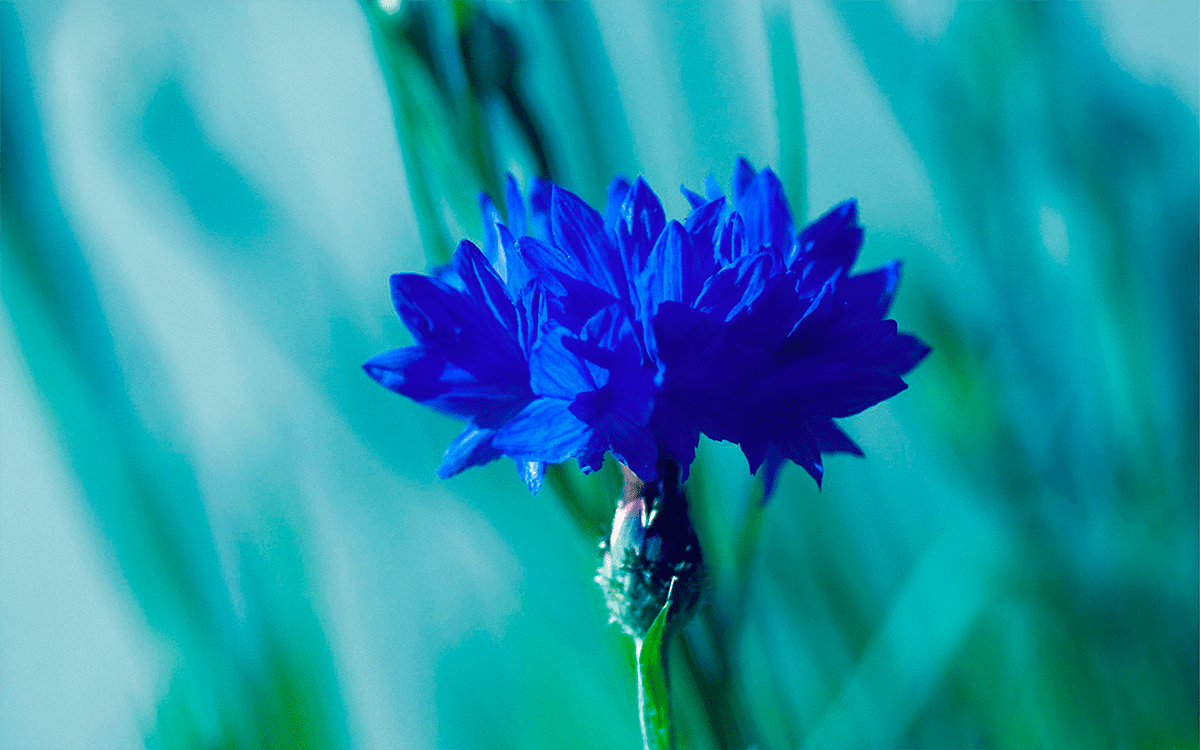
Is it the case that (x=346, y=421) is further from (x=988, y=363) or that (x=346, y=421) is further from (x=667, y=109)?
(x=988, y=363)

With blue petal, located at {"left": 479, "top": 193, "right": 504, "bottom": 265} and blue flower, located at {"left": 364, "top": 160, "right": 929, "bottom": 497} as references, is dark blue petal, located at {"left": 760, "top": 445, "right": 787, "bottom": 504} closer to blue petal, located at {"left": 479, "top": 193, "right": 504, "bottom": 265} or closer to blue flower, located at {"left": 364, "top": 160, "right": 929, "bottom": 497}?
blue flower, located at {"left": 364, "top": 160, "right": 929, "bottom": 497}

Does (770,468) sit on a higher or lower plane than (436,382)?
lower

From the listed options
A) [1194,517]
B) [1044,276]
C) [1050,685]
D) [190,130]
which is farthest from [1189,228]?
[190,130]

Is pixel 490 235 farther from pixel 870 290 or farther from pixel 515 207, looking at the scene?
pixel 870 290

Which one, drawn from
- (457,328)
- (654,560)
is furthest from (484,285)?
(654,560)

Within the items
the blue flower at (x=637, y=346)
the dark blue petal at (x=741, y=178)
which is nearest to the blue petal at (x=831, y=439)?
the blue flower at (x=637, y=346)

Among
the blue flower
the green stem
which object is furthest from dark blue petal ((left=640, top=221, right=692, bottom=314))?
the green stem
